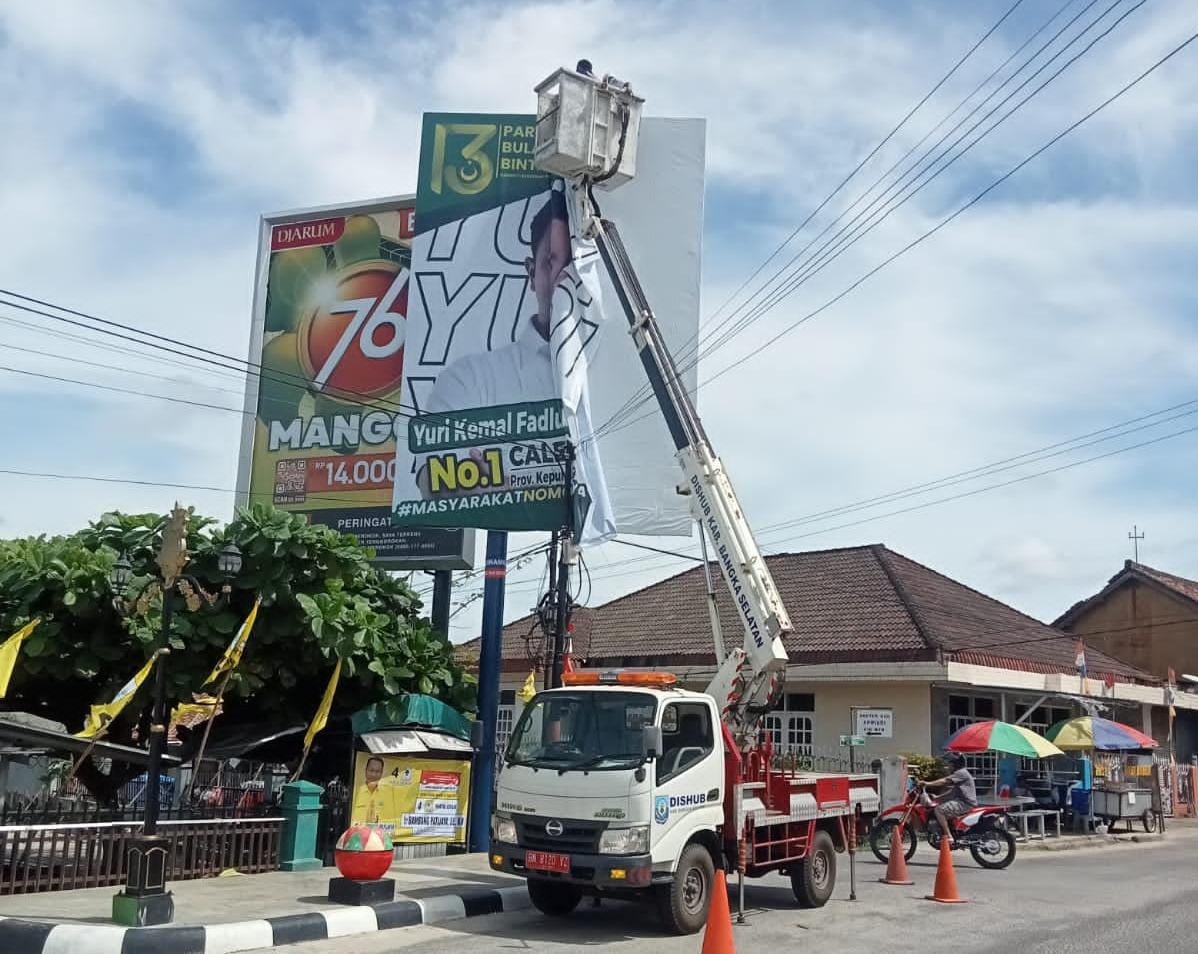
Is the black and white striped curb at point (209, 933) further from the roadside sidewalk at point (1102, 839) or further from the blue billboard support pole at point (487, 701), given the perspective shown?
the roadside sidewalk at point (1102, 839)

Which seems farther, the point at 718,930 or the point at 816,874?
the point at 816,874

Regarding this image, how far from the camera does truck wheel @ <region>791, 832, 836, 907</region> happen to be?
13594 millimetres

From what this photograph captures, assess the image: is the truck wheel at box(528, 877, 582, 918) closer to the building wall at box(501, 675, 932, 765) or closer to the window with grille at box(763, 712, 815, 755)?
the building wall at box(501, 675, 932, 765)

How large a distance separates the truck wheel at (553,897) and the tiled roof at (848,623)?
425 inches

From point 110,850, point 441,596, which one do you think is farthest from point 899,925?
point 441,596

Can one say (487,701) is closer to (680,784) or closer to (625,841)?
(680,784)

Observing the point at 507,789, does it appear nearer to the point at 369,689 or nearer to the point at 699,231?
the point at 369,689

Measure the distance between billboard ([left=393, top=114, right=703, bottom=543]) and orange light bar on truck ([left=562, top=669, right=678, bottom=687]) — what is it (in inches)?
236

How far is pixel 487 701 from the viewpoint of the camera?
18.4 m

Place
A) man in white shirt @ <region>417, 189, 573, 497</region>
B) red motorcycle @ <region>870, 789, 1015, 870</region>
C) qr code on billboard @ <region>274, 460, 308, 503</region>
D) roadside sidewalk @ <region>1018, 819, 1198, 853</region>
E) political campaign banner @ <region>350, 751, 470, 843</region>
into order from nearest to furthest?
political campaign banner @ <region>350, 751, 470, 843</region>
red motorcycle @ <region>870, 789, 1015, 870</region>
man in white shirt @ <region>417, 189, 573, 497</region>
qr code on billboard @ <region>274, 460, 308, 503</region>
roadside sidewalk @ <region>1018, 819, 1198, 853</region>

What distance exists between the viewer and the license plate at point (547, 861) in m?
11.5

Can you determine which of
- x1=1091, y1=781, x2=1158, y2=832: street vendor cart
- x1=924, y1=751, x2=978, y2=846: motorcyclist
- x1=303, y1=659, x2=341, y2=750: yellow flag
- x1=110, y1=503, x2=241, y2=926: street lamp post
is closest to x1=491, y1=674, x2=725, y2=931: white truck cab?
x1=110, y1=503, x2=241, y2=926: street lamp post

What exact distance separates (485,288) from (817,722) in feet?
39.3

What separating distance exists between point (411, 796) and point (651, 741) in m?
6.87
